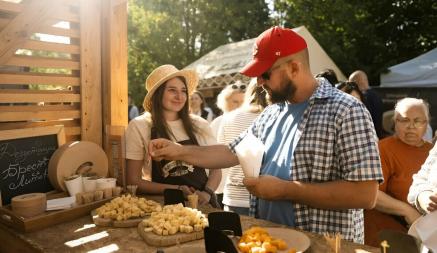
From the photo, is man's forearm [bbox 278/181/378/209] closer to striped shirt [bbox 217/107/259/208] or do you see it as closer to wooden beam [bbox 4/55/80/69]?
striped shirt [bbox 217/107/259/208]

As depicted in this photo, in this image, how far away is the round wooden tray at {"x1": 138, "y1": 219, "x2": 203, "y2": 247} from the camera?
1728 millimetres

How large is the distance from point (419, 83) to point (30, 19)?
322 inches

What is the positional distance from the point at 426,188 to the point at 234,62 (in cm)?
848

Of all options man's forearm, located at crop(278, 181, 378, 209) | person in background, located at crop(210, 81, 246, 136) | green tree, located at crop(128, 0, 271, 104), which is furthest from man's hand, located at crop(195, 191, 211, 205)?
green tree, located at crop(128, 0, 271, 104)

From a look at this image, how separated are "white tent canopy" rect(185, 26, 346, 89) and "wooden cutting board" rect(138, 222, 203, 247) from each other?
7.75 m

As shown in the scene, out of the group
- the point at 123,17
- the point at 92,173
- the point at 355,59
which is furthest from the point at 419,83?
the point at 92,173

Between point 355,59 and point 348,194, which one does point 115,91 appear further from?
point 355,59

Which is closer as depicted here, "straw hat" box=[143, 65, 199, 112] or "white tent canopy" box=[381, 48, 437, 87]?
"straw hat" box=[143, 65, 199, 112]

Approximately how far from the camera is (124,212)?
2064mm

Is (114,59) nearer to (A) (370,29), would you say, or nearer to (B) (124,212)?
(B) (124,212)

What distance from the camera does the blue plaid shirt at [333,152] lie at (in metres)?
1.83

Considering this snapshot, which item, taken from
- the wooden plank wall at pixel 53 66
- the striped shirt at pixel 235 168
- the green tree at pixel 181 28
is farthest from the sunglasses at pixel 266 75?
the green tree at pixel 181 28

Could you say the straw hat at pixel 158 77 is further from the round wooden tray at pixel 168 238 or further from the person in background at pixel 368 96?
the person in background at pixel 368 96

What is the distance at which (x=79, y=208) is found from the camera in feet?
7.28
